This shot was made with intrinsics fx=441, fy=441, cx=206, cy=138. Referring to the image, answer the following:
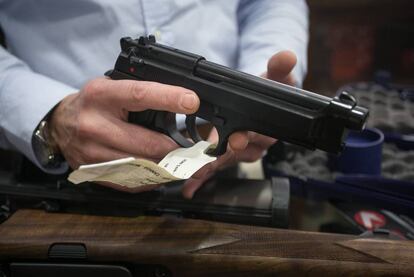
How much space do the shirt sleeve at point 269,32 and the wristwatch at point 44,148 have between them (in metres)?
0.36

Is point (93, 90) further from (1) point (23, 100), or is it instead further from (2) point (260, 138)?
(2) point (260, 138)

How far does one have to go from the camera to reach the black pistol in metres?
0.46

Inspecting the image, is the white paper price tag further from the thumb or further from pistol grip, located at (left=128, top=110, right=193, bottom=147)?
the thumb

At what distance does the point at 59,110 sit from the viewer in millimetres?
609

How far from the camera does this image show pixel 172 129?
0.57m

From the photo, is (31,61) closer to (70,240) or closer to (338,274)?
(70,240)

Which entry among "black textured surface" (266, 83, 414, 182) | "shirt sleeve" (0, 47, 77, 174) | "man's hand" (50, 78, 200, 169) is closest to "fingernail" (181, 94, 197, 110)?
"man's hand" (50, 78, 200, 169)

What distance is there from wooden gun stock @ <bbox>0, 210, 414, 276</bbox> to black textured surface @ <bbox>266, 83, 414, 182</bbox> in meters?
0.25

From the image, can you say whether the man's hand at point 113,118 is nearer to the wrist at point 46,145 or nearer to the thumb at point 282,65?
the wrist at point 46,145

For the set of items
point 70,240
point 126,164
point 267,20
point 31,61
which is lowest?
point 70,240

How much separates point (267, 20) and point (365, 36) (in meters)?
0.93

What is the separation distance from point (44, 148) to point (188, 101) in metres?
0.25

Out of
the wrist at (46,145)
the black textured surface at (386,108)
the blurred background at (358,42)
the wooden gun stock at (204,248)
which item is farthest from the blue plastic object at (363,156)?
the blurred background at (358,42)

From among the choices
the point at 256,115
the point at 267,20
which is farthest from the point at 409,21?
the point at 256,115
